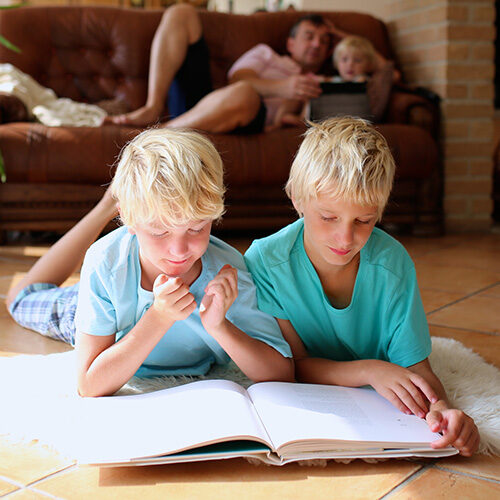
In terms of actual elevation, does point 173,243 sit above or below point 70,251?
above

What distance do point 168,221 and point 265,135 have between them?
1.79m

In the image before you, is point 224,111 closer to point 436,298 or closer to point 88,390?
point 436,298

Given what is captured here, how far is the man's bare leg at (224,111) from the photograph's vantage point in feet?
8.34

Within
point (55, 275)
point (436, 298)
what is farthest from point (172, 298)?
point (436, 298)

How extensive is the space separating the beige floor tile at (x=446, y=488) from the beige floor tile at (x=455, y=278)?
3.73ft

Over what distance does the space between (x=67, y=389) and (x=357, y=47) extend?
7.76 feet

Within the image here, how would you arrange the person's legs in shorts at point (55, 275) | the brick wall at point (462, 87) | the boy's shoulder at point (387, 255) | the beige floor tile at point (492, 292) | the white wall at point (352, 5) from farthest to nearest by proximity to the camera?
1. the white wall at point (352, 5)
2. the brick wall at point (462, 87)
3. the beige floor tile at point (492, 292)
4. the person's legs in shorts at point (55, 275)
5. the boy's shoulder at point (387, 255)

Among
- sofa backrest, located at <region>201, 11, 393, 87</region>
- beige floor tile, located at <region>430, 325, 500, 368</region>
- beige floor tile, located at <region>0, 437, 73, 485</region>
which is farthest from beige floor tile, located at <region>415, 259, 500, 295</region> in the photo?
sofa backrest, located at <region>201, 11, 393, 87</region>

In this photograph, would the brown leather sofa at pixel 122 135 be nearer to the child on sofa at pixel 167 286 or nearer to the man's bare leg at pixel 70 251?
the man's bare leg at pixel 70 251

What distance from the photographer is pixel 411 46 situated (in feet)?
10.7

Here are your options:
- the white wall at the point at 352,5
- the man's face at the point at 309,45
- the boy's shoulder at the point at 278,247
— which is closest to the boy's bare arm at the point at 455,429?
the boy's shoulder at the point at 278,247

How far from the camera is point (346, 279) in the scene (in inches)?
43.9

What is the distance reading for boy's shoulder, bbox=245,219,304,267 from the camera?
44.1 inches

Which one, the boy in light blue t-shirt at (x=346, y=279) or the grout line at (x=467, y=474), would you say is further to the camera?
the boy in light blue t-shirt at (x=346, y=279)
